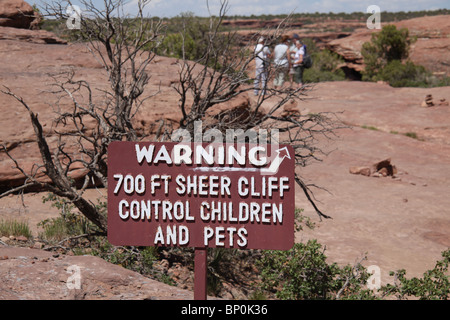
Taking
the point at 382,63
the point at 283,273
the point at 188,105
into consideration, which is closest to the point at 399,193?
the point at 188,105

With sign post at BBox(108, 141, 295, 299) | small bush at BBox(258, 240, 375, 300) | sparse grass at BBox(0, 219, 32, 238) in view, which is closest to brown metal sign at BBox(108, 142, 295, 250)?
sign post at BBox(108, 141, 295, 299)

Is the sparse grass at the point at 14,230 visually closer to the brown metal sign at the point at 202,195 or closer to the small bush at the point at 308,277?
the small bush at the point at 308,277

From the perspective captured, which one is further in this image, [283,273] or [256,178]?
[283,273]

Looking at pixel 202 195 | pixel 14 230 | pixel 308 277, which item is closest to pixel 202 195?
pixel 202 195

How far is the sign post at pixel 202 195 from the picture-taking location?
388 centimetres

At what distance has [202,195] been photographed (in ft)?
12.9

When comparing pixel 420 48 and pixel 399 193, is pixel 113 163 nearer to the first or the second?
pixel 399 193

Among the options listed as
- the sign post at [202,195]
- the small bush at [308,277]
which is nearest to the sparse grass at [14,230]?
the small bush at [308,277]

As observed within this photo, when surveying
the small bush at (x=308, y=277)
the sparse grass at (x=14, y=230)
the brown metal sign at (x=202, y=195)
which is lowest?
the small bush at (x=308, y=277)

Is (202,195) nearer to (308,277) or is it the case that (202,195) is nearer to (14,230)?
(308,277)

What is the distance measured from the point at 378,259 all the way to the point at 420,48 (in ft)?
83.4
